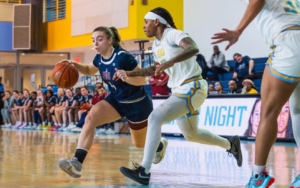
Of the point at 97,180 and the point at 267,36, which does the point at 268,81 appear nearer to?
the point at 267,36

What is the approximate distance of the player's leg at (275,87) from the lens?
4297mm

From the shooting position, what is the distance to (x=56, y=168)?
721 centimetres

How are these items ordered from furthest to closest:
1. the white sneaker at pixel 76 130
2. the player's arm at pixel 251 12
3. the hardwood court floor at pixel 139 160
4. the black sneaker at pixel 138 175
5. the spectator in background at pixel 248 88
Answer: the white sneaker at pixel 76 130, the spectator in background at pixel 248 88, the hardwood court floor at pixel 139 160, the black sneaker at pixel 138 175, the player's arm at pixel 251 12

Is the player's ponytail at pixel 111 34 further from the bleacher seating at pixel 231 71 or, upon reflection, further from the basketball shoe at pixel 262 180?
the bleacher seating at pixel 231 71

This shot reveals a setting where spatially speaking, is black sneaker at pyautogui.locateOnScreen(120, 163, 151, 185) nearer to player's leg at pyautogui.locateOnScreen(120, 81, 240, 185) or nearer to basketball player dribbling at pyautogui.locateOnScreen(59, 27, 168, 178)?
player's leg at pyautogui.locateOnScreen(120, 81, 240, 185)

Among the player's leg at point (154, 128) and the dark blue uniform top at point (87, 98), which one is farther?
the dark blue uniform top at point (87, 98)

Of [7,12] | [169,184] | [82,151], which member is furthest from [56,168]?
[7,12]

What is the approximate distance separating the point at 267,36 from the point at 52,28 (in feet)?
83.5

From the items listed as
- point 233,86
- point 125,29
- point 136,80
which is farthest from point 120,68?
point 125,29

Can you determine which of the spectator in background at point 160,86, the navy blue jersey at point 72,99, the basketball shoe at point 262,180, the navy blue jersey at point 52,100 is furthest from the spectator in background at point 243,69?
the basketball shoe at point 262,180

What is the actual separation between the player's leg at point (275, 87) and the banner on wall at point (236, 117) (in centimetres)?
868

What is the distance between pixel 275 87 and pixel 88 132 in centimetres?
239

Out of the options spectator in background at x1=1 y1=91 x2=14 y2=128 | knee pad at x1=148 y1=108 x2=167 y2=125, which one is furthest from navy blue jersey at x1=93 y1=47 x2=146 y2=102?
spectator in background at x1=1 y1=91 x2=14 y2=128

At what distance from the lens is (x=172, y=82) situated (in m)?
6.02
